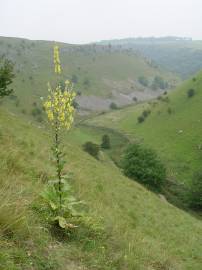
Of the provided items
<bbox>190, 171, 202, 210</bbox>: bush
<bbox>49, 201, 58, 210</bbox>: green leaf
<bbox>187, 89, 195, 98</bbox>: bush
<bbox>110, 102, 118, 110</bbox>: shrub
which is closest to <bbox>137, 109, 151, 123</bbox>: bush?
<bbox>187, 89, 195, 98</bbox>: bush

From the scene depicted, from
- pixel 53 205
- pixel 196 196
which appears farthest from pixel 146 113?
pixel 53 205

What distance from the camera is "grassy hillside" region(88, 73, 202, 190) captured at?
297 ft

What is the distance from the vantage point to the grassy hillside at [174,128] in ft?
297

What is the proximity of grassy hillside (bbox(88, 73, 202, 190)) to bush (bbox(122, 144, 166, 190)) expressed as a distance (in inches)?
559

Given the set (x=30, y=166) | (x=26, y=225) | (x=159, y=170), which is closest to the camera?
(x=26, y=225)

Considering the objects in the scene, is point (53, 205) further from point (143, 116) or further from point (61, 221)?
point (143, 116)

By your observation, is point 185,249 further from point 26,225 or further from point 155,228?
point 26,225

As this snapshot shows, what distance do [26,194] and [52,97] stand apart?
247 cm

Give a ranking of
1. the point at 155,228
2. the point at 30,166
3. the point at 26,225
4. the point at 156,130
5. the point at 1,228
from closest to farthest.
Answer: the point at 1,228, the point at 26,225, the point at 30,166, the point at 155,228, the point at 156,130

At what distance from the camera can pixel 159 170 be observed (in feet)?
220

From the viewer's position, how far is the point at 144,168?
66.9 metres

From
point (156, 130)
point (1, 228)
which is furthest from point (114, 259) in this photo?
point (156, 130)

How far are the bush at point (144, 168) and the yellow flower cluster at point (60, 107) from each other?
57.8m

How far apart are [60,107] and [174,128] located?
110 meters
